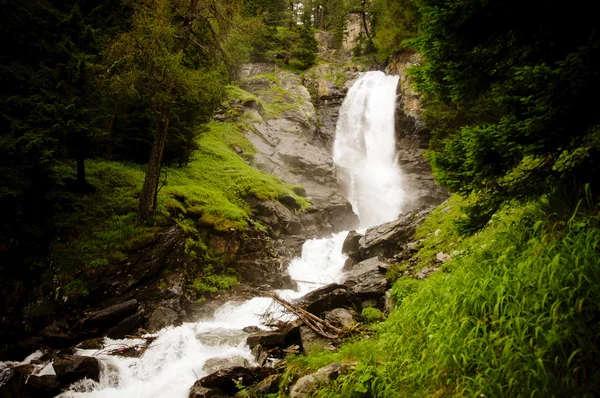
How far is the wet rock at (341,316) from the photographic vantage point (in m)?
6.05

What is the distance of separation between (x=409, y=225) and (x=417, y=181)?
39.7ft

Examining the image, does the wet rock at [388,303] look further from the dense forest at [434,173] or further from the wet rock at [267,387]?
the wet rock at [267,387]

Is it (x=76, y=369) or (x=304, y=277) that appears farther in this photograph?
(x=304, y=277)

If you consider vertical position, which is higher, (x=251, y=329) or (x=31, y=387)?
(x=31, y=387)

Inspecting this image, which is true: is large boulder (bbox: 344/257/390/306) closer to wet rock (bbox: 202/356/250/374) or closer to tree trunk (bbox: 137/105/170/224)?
wet rock (bbox: 202/356/250/374)

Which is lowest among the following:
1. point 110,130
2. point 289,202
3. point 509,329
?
point 289,202

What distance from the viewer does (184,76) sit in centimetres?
880

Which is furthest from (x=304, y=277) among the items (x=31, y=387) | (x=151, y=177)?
(x=31, y=387)

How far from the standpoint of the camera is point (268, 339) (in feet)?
20.6

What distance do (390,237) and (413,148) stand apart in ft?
48.6

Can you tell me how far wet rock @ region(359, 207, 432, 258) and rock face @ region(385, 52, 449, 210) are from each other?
31.9ft

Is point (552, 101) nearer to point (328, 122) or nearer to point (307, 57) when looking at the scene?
point (328, 122)

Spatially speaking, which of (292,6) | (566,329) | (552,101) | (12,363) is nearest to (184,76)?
(12,363)

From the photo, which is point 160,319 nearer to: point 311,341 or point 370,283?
point 311,341
